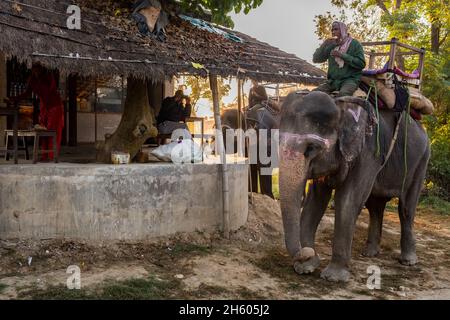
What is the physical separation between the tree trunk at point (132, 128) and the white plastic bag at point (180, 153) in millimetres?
378

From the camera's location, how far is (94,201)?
23.4ft

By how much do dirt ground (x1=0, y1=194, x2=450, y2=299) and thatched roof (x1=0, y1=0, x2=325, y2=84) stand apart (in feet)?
8.30

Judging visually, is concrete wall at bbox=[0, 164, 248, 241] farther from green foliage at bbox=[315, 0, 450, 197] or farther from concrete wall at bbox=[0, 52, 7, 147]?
green foliage at bbox=[315, 0, 450, 197]

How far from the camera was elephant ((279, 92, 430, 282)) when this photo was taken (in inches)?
225

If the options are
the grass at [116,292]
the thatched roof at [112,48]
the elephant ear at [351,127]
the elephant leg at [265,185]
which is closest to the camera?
the grass at [116,292]

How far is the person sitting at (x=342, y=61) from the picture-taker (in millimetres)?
6785

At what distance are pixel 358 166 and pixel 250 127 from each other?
16.5 feet

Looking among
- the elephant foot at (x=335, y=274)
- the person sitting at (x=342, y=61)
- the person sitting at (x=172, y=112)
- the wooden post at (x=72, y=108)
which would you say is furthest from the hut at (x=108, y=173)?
the wooden post at (x=72, y=108)

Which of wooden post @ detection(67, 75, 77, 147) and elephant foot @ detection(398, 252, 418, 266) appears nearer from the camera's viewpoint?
elephant foot @ detection(398, 252, 418, 266)

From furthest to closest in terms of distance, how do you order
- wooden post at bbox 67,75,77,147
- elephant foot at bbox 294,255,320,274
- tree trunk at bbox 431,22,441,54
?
tree trunk at bbox 431,22,441,54 → wooden post at bbox 67,75,77,147 → elephant foot at bbox 294,255,320,274

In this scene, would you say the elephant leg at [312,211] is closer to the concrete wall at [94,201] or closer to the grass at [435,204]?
the concrete wall at [94,201]

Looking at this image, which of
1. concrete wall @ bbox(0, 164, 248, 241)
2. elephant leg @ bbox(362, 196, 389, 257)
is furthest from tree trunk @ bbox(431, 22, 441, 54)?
concrete wall @ bbox(0, 164, 248, 241)
